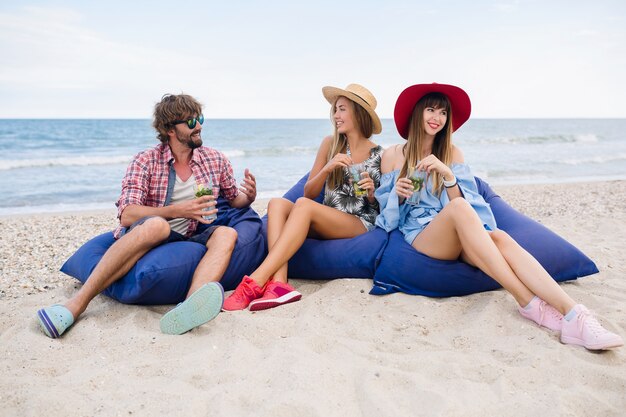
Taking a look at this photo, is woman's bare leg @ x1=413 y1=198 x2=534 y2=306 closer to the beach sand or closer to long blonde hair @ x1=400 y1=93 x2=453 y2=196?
the beach sand

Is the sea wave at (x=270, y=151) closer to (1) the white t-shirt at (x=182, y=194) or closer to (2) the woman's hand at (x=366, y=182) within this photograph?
(1) the white t-shirt at (x=182, y=194)

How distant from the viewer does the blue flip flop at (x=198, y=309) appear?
9.84 ft

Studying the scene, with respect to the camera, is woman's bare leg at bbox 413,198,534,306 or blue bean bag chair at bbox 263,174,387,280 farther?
blue bean bag chair at bbox 263,174,387,280

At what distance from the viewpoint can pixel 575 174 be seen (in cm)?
1354

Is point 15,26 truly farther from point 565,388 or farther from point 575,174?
point 565,388

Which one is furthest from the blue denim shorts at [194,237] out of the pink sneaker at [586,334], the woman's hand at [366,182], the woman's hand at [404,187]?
the pink sneaker at [586,334]

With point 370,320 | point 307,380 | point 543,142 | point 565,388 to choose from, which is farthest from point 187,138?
point 543,142

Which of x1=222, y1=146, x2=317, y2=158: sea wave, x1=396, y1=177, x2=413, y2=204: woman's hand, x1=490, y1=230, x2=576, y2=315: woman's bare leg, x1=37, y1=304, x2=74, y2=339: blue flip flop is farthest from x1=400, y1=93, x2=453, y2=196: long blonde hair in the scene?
x1=222, y1=146, x2=317, y2=158: sea wave

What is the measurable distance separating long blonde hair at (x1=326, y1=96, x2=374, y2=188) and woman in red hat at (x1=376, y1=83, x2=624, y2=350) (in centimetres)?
30

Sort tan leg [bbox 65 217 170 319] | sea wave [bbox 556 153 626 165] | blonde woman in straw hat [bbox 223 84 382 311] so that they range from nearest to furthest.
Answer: tan leg [bbox 65 217 170 319], blonde woman in straw hat [bbox 223 84 382 311], sea wave [bbox 556 153 626 165]

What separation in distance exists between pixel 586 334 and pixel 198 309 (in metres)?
2.05

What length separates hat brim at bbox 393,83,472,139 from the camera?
12.7ft

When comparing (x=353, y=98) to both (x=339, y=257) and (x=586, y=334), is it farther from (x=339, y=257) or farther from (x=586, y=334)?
(x=586, y=334)

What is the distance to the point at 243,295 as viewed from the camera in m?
3.47
